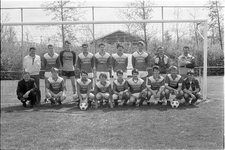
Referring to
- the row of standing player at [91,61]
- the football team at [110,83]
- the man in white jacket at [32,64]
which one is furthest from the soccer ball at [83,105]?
the man in white jacket at [32,64]

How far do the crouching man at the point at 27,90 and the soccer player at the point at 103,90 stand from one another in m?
1.52

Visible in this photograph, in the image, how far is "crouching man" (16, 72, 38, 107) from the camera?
6.47 metres

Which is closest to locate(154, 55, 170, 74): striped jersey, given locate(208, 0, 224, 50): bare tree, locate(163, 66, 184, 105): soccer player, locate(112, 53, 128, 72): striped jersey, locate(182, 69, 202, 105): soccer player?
locate(163, 66, 184, 105): soccer player

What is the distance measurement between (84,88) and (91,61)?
733 mm

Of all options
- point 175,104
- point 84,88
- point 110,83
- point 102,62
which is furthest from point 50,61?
point 175,104

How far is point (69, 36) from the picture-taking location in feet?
34.6

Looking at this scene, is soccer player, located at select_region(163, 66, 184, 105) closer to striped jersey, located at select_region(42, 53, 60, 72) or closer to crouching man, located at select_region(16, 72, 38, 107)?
striped jersey, located at select_region(42, 53, 60, 72)

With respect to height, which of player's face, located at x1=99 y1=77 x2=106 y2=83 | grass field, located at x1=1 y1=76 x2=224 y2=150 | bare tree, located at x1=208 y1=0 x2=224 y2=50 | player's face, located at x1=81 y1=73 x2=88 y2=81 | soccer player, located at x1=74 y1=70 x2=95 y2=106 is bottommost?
grass field, located at x1=1 y1=76 x2=224 y2=150

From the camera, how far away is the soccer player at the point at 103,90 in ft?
20.6

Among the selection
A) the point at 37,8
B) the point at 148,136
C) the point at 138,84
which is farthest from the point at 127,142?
the point at 37,8

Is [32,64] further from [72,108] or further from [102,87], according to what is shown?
[102,87]

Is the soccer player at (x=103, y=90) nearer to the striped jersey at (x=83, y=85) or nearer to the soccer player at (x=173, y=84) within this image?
the striped jersey at (x=83, y=85)

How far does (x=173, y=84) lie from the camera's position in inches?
256

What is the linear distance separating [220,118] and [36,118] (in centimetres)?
351
